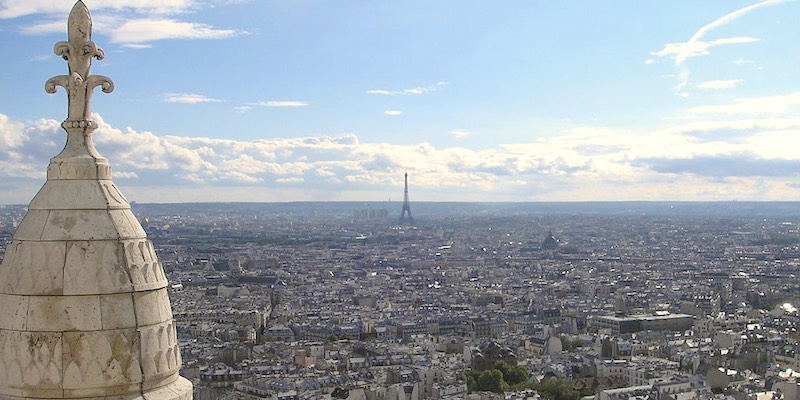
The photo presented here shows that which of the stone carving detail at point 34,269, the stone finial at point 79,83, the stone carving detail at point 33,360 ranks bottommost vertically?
the stone carving detail at point 33,360

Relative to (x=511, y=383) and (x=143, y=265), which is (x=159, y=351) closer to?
(x=143, y=265)

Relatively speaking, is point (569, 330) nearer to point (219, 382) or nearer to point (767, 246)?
point (219, 382)

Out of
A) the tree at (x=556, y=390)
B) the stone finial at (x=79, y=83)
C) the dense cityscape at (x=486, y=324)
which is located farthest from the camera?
the dense cityscape at (x=486, y=324)

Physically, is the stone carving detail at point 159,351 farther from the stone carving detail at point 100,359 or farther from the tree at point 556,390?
the tree at point 556,390

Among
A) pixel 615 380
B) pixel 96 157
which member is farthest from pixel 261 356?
pixel 96 157

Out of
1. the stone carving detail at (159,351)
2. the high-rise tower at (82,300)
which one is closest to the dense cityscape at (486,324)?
the stone carving detail at (159,351)

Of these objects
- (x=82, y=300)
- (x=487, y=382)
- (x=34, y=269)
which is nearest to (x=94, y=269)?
(x=82, y=300)
